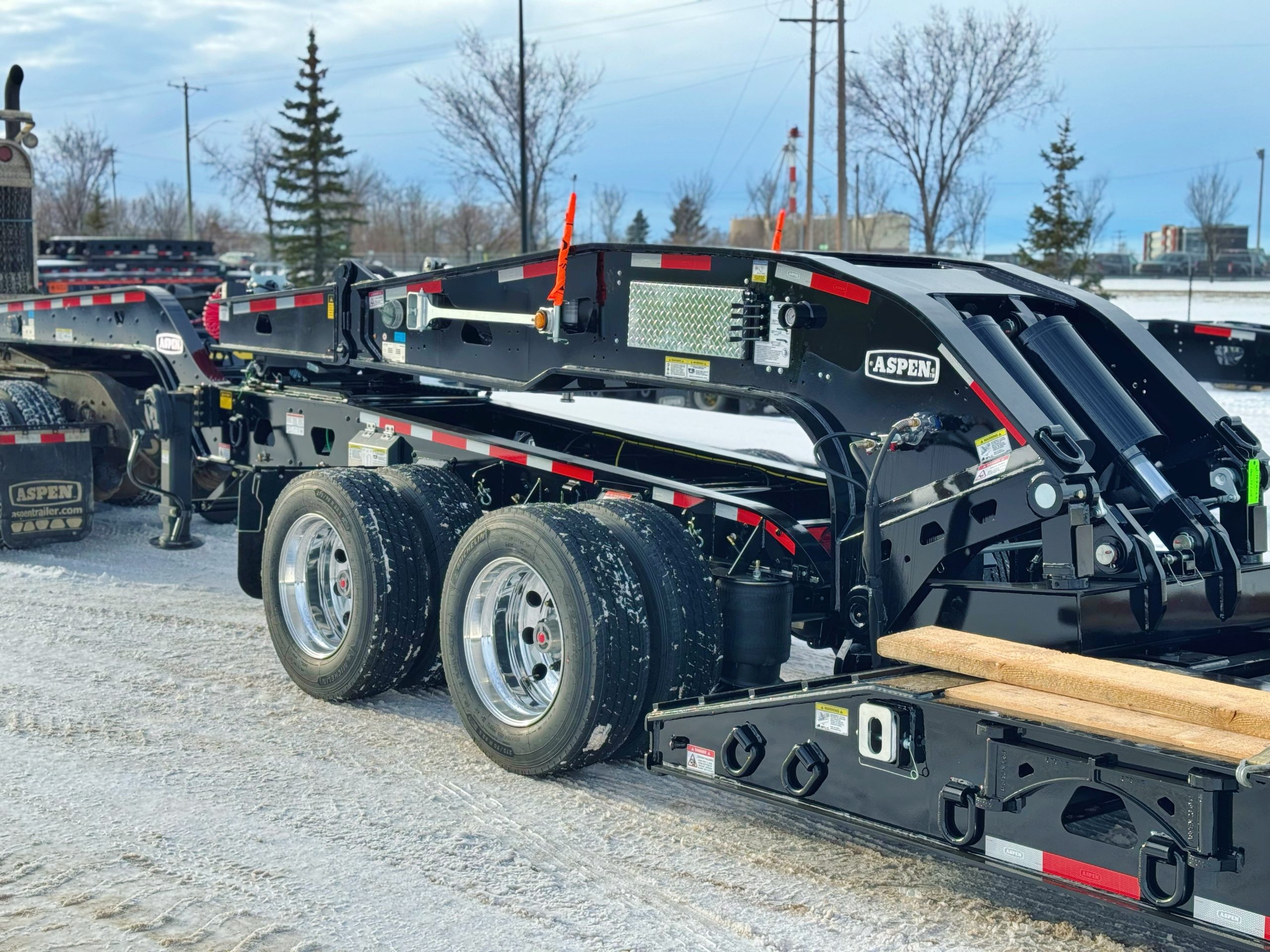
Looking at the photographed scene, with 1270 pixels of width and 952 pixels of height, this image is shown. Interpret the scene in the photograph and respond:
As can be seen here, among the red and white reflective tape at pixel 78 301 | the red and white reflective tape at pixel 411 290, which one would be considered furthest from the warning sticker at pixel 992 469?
the red and white reflective tape at pixel 78 301

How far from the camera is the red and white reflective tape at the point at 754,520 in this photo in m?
5.07

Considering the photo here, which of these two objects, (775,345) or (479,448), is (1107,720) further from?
(479,448)

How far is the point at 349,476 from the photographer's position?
6.18 m

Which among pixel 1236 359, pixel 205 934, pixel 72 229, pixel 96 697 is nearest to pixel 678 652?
pixel 205 934

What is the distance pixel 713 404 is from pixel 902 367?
14.2 metres

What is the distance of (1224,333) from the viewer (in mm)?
7098

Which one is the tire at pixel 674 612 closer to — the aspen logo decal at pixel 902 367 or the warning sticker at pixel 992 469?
the aspen logo decal at pixel 902 367

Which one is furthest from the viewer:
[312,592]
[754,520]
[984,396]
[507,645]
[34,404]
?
[34,404]

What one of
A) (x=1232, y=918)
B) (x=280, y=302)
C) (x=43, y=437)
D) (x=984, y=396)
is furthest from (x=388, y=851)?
(x=43, y=437)

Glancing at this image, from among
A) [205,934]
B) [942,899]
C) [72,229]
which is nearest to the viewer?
[205,934]

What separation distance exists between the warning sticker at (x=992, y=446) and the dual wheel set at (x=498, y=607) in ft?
3.54

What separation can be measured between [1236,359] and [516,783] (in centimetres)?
414

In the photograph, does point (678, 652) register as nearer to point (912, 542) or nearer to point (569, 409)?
point (912, 542)

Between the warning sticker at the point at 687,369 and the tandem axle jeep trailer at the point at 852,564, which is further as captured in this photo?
the warning sticker at the point at 687,369
